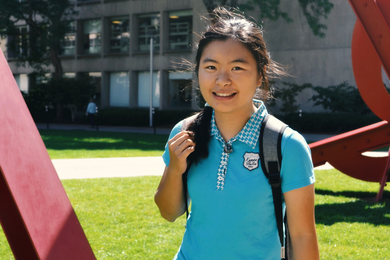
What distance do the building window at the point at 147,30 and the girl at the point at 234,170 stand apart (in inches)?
1208

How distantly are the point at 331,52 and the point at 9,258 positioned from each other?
24.6m

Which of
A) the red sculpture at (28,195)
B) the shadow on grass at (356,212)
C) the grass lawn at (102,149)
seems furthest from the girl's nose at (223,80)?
the grass lawn at (102,149)

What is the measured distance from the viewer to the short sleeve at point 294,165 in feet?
5.49

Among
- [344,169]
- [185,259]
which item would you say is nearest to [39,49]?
[344,169]

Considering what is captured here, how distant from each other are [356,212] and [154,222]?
9.40ft

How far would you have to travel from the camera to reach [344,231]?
215 inches

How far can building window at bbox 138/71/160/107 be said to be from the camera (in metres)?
31.8

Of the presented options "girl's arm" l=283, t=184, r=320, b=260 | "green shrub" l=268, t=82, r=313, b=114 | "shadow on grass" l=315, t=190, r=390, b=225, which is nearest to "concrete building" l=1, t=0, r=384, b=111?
"green shrub" l=268, t=82, r=313, b=114

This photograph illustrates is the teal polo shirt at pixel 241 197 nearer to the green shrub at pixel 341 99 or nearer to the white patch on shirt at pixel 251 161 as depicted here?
the white patch on shirt at pixel 251 161

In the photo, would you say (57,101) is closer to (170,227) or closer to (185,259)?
(170,227)

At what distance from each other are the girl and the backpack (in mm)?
22

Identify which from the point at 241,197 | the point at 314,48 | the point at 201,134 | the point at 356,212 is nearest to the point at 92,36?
the point at 314,48

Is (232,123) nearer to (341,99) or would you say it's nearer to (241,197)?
(241,197)

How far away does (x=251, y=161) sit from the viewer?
1.74m
